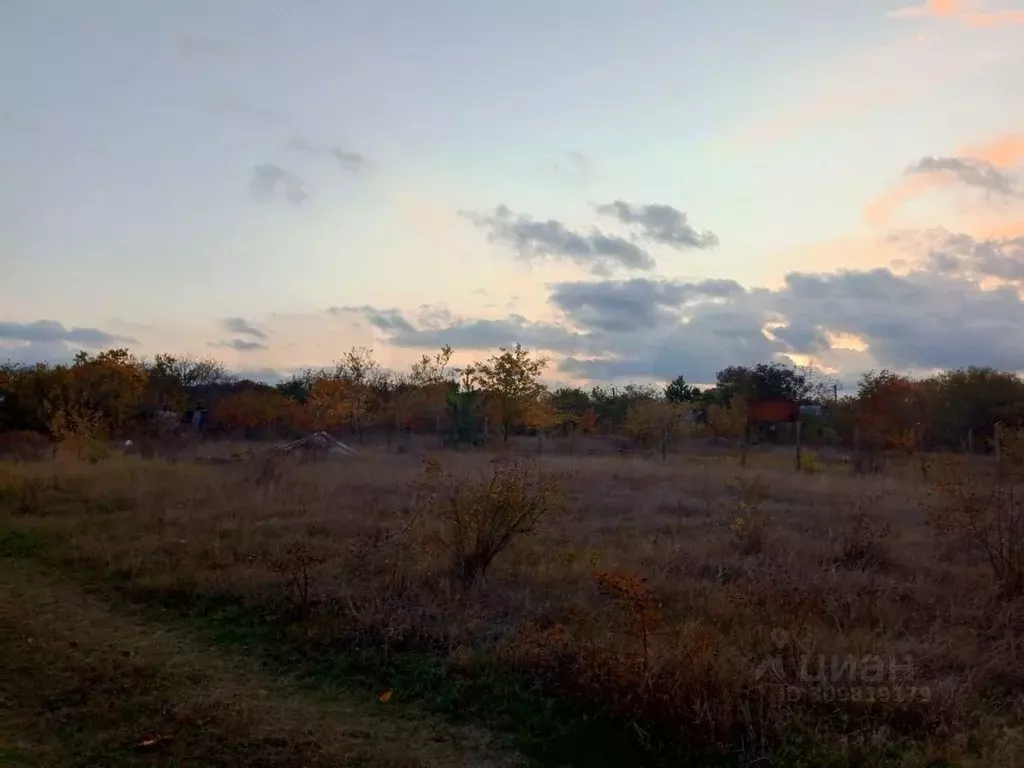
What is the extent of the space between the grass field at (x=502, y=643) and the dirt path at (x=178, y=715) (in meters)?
0.02

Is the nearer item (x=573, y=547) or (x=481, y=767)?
(x=481, y=767)

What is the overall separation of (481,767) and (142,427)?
36.0 metres

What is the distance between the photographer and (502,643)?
20.3ft

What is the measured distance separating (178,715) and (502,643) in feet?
7.87

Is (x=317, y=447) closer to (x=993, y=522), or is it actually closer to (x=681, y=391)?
(x=993, y=522)

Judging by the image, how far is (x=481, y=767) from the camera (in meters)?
4.61

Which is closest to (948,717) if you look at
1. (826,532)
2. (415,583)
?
(415,583)

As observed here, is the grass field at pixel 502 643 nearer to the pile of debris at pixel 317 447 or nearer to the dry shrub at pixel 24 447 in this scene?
the dry shrub at pixel 24 447

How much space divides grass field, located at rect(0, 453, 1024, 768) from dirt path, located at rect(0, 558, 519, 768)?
2 cm

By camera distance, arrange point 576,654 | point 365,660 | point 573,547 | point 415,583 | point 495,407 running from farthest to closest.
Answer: point 495,407, point 573,547, point 415,583, point 365,660, point 576,654

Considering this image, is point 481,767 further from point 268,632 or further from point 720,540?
point 720,540

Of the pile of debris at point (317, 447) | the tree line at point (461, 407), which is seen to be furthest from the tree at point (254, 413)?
the pile of debris at point (317, 447)

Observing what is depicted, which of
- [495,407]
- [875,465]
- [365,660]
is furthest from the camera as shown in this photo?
[495,407]

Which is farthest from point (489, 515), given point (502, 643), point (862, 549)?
point (862, 549)
